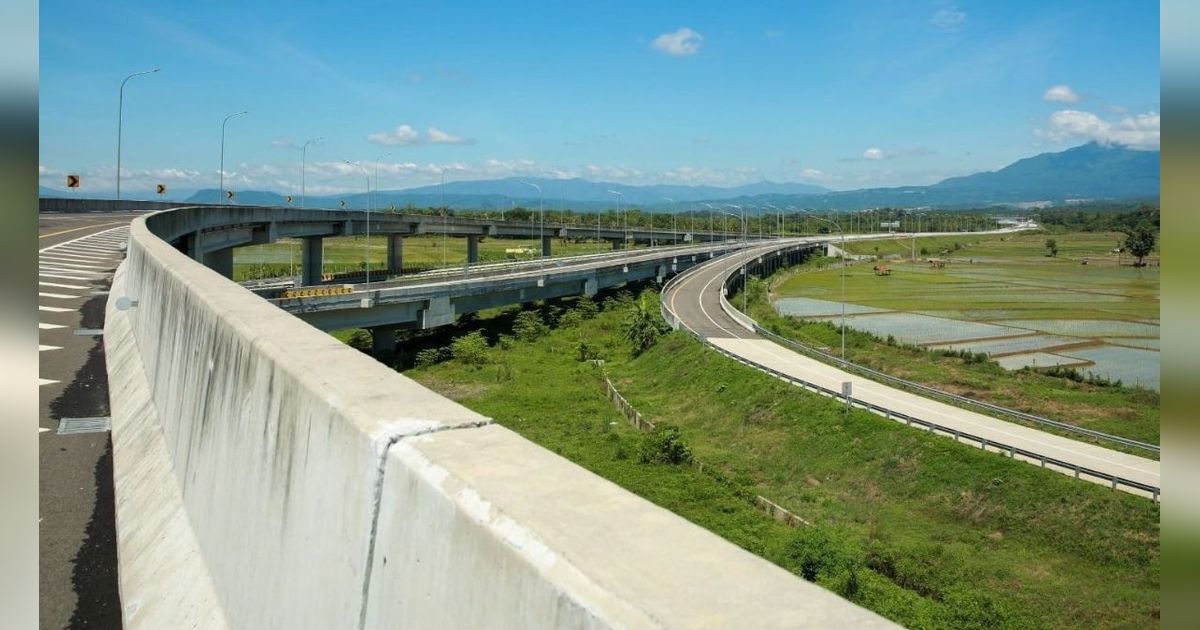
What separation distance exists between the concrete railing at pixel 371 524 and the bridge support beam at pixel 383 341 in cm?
4198

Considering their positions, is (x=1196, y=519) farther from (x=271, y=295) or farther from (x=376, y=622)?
(x=271, y=295)

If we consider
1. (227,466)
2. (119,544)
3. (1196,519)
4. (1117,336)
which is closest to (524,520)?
(1196,519)

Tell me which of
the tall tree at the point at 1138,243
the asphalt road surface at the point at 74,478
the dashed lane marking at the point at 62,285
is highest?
the tall tree at the point at 1138,243

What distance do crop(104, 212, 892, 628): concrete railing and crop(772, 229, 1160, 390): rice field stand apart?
1543 inches

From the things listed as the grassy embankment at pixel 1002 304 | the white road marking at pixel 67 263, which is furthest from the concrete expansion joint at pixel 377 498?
the white road marking at pixel 67 263

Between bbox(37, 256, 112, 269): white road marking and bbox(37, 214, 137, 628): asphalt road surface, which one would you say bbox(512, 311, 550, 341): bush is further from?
bbox(37, 214, 137, 628): asphalt road surface

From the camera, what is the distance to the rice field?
184 ft

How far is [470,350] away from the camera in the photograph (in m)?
50.8

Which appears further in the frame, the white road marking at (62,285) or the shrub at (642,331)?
the shrub at (642,331)

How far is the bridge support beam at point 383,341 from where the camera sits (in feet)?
164

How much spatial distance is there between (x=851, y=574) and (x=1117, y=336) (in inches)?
2080

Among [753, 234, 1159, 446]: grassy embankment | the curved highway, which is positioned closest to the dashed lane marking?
[753, 234, 1159, 446]: grassy embankment

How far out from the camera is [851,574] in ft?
67.4

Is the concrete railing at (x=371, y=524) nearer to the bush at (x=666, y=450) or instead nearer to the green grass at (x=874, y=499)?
the green grass at (x=874, y=499)
